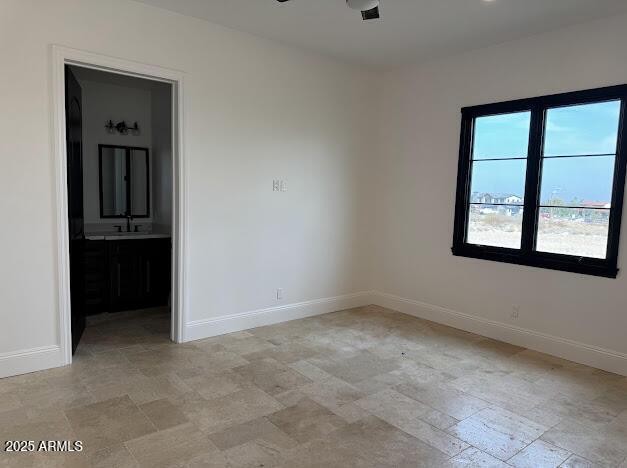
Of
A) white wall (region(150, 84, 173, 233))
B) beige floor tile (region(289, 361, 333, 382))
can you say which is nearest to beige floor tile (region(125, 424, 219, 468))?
beige floor tile (region(289, 361, 333, 382))

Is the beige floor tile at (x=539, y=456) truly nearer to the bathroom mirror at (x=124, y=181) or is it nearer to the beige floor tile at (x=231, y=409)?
the beige floor tile at (x=231, y=409)

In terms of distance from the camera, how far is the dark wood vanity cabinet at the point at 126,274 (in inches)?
184

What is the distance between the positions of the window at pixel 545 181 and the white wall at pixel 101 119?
12.4 feet

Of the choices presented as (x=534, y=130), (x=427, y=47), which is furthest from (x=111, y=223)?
(x=534, y=130)

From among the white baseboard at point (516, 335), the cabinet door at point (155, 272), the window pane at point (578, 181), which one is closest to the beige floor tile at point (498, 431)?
the white baseboard at point (516, 335)

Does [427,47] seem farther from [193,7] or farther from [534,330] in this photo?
[534,330]

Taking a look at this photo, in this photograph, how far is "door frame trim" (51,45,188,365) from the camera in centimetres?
320

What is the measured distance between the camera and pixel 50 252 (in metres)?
3.26

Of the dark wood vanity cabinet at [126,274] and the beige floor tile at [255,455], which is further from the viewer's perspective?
the dark wood vanity cabinet at [126,274]

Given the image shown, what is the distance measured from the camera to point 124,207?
214 inches

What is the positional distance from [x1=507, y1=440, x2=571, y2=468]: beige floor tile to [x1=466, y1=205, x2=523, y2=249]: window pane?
2085 mm

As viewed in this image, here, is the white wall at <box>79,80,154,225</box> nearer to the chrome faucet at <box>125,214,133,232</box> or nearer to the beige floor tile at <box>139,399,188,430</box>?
the chrome faucet at <box>125,214,133,232</box>

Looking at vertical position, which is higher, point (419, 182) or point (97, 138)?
point (97, 138)

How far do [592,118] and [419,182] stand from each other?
5.73ft
